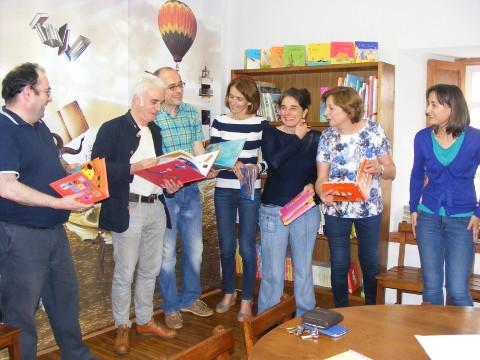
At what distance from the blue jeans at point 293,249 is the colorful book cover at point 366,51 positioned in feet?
4.30

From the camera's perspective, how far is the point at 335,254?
9.77ft

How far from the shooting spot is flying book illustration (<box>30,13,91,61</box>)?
282cm

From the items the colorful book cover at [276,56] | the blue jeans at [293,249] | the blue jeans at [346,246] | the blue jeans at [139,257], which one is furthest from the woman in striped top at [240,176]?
the colorful book cover at [276,56]

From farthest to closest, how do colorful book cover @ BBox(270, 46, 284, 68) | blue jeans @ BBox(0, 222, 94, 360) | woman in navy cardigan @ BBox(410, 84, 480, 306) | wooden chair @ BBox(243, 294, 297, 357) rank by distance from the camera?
colorful book cover @ BBox(270, 46, 284, 68)
woman in navy cardigan @ BBox(410, 84, 480, 306)
blue jeans @ BBox(0, 222, 94, 360)
wooden chair @ BBox(243, 294, 297, 357)

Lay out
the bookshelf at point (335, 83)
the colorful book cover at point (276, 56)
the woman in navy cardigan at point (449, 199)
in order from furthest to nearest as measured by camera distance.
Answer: the colorful book cover at point (276, 56)
the bookshelf at point (335, 83)
the woman in navy cardigan at point (449, 199)

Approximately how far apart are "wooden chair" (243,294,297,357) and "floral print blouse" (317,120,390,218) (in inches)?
46.7

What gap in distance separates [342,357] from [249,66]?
3144 millimetres

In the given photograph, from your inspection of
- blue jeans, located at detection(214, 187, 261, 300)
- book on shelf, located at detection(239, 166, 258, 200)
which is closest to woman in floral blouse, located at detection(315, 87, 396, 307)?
book on shelf, located at detection(239, 166, 258, 200)

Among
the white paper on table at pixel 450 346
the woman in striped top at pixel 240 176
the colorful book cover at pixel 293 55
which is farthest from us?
the colorful book cover at pixel 293 55

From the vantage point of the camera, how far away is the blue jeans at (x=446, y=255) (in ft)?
8.54

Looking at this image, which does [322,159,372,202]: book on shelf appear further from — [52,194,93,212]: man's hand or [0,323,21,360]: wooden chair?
[0,323,21,360]: wooden chair

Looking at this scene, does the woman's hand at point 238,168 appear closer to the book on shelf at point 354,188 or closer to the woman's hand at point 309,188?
the woman's hand at point 309,188

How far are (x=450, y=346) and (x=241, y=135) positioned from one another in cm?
220

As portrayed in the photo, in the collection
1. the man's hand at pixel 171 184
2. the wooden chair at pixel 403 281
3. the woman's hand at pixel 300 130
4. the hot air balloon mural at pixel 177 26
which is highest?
the hot air balloon mural at pixel 177 26
